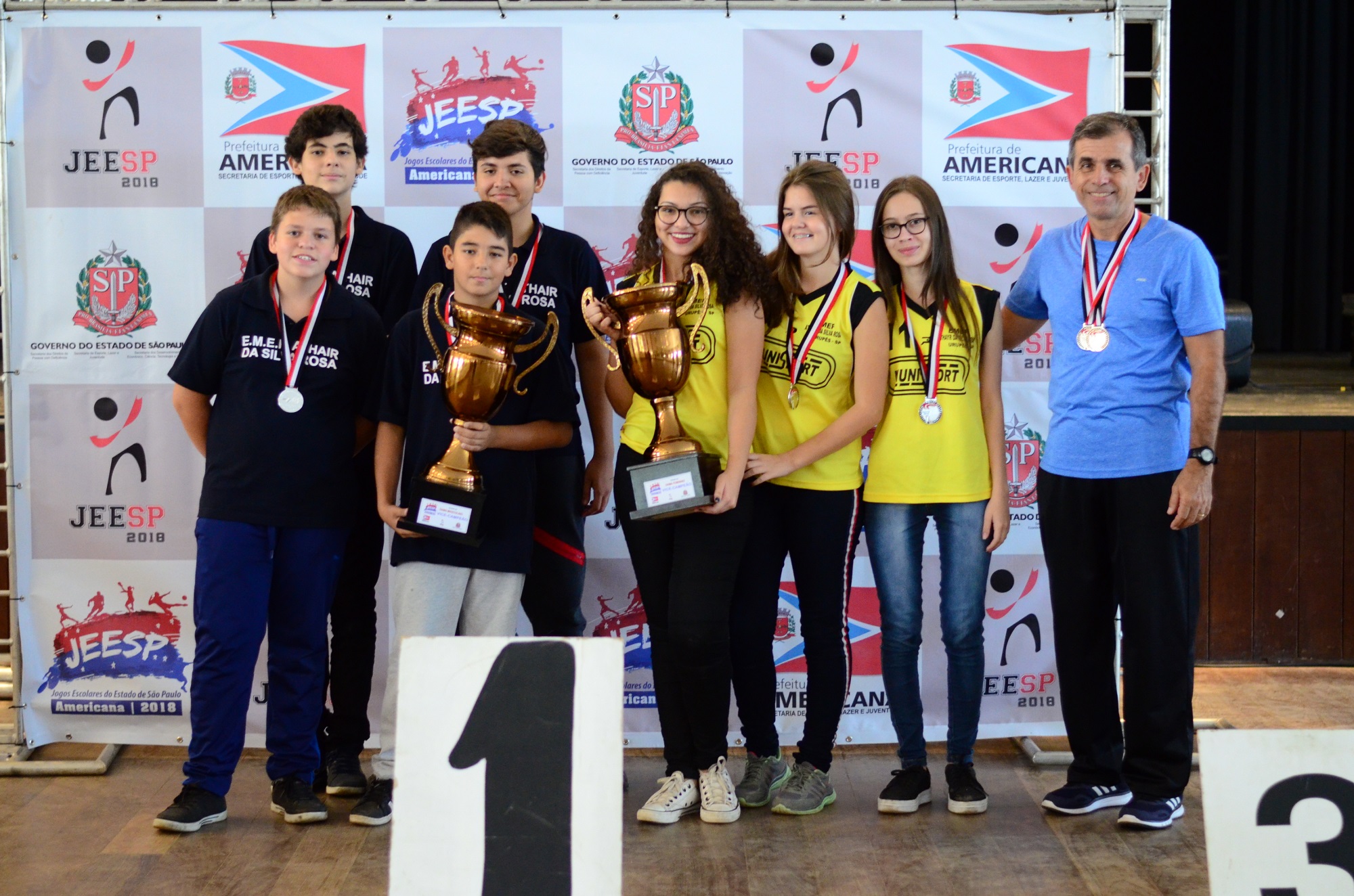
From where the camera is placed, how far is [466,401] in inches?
101

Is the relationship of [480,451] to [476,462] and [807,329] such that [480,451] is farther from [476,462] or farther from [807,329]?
[807,329]

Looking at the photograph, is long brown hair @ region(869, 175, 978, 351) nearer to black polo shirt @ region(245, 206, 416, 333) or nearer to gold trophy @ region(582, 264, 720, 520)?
gold trophy @ region(582, 264, 720, 520)

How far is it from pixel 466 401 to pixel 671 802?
993mm

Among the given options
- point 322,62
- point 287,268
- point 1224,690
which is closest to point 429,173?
point 322,62

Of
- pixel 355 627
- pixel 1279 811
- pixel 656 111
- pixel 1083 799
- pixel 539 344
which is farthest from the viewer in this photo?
pixel 656 111

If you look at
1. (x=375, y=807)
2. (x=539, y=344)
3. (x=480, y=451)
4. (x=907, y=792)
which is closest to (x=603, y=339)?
(x=539, y=344)

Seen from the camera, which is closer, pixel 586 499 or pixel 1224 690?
pixel 586 499

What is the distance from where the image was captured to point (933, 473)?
2.77 m

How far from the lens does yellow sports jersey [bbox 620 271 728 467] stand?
2658 mm

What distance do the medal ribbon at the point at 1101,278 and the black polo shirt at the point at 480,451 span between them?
1.19 m

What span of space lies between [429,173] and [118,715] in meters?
1.71

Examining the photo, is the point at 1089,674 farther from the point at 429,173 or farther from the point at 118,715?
Answer: the point at 118,715

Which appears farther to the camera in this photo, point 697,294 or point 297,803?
point 297,803

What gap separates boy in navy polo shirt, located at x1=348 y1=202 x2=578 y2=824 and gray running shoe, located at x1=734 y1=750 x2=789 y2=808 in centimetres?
67
